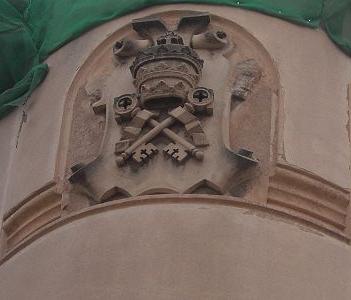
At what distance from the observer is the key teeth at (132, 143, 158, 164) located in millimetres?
9672

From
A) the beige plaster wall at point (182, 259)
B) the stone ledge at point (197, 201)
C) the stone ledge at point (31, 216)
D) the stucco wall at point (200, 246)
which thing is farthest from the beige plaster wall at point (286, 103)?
the beige plaster wall at point (182, 259)

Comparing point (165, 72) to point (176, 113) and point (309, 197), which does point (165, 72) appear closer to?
point (176, 113)

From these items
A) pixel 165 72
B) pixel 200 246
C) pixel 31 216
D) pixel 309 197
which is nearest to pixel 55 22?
pixel 165 72

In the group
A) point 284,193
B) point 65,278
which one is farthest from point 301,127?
point 65,278

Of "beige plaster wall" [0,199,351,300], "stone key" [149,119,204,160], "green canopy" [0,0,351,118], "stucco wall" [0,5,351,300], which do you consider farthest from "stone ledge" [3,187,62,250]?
"green canopy" [0,0,351,118]

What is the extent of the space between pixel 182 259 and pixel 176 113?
1203 millimetres

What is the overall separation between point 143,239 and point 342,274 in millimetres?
1200

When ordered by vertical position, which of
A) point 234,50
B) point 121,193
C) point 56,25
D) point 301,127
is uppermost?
point 56,25

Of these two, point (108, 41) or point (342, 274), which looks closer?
point (342, 274)

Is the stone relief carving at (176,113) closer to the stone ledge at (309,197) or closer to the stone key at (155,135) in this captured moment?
the stone key at (155,135)

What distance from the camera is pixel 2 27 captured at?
1169 centimetres

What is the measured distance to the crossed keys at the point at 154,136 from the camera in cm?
967

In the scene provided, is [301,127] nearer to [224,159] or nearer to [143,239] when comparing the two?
[224,159]

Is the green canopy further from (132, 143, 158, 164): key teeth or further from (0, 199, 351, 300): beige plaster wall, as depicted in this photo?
(0, 199, 351, 300): beige plaster wall
